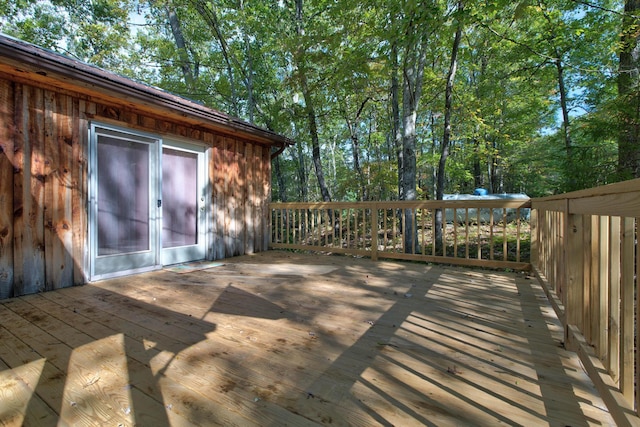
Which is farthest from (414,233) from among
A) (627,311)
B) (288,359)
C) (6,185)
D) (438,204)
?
(6,185)

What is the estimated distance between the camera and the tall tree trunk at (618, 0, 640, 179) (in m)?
3.95

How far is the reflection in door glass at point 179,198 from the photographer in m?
4.00

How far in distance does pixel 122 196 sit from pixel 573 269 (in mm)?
4169

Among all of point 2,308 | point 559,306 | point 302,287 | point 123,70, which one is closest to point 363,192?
point 302,287

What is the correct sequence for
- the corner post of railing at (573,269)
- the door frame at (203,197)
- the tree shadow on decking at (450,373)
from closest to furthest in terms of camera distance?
the tree shadow on decking at (450,373), the corner post of railing at (573,269), the door frame at (203,197)

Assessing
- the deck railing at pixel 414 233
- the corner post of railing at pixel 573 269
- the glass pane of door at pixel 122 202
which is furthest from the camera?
the deck railing at pixel 414 233

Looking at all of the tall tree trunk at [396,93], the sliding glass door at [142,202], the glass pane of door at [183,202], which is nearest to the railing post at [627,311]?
the sliding glass door at [142,202]

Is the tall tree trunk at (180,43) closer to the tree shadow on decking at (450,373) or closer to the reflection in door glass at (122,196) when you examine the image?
the reflection in door glass at (122,196)

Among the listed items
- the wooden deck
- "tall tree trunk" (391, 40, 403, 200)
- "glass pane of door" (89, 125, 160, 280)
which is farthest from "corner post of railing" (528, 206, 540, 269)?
"glass pane of door" (89, 125, 160, 280)

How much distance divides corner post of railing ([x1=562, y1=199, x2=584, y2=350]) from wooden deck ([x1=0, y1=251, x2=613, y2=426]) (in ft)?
0.65

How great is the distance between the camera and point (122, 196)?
347cm

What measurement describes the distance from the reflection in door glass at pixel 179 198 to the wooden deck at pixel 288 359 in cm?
133

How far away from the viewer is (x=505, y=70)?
9.80m

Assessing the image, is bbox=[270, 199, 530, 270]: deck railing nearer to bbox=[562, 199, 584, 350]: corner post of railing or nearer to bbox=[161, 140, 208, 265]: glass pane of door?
bbox=[161, 140, 208, 265]: glass pane of door
